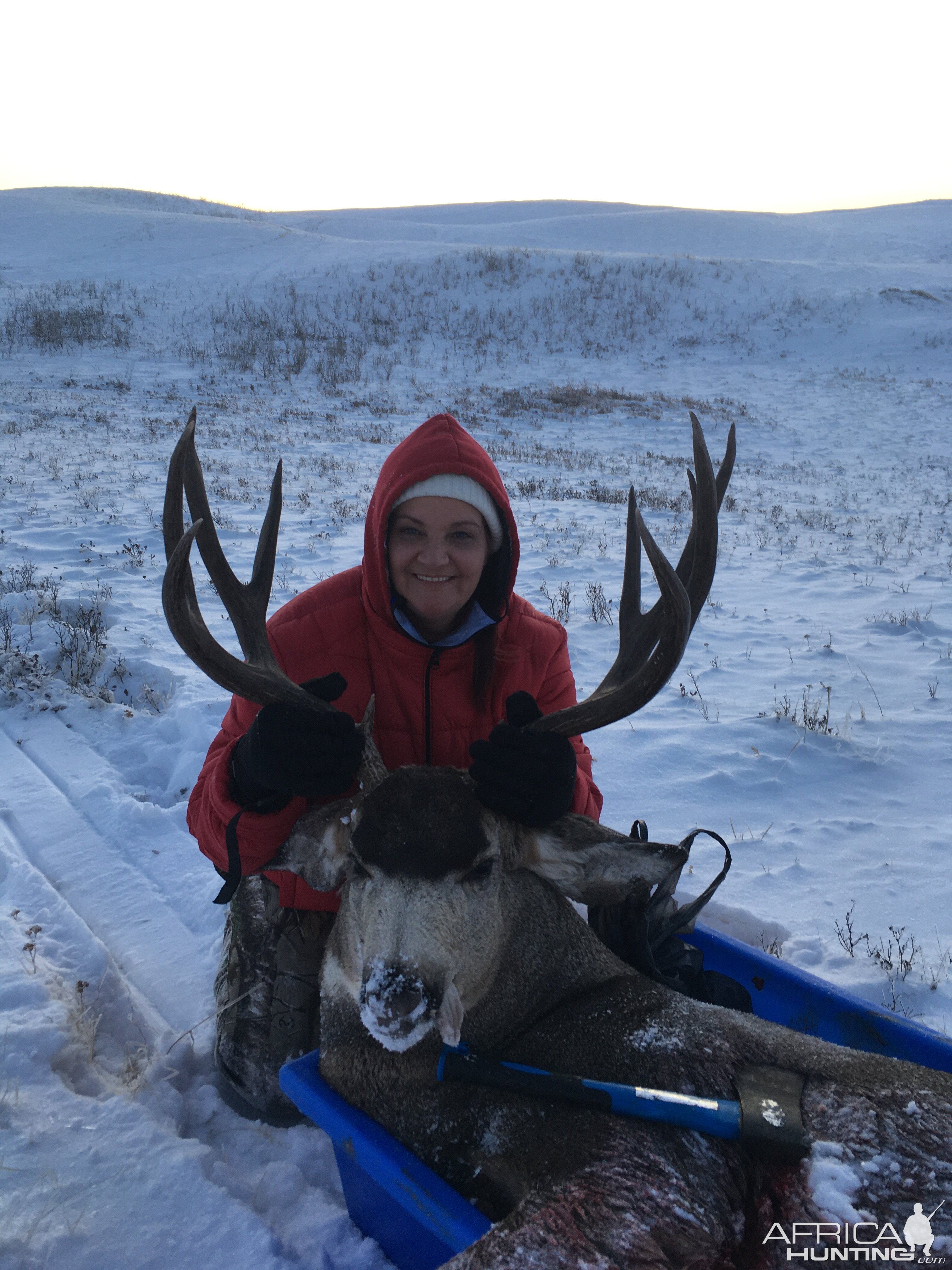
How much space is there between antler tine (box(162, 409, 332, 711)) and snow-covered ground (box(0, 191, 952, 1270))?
1431 mm

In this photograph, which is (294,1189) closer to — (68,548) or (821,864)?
(821,864)

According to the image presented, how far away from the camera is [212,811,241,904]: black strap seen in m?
2.68

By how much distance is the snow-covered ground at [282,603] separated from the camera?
269 centimetres

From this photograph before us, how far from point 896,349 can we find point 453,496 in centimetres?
2877

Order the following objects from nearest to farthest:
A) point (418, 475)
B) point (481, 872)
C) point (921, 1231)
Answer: point (921, 1231)
point (481, 872)
point (418, 475)

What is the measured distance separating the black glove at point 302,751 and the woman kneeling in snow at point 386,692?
0.6 inches

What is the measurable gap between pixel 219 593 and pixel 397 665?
2.55 feet

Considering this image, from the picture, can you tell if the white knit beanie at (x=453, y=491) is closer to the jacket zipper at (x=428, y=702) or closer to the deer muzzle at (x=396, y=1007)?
the jacket zipper at (x=428, y=702)

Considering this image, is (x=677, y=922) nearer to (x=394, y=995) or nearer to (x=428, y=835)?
(x=428, y=835)

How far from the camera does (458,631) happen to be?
10.4 ft

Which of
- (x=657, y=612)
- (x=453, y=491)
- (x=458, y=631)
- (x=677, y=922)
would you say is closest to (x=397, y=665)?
(x=458, y=631)

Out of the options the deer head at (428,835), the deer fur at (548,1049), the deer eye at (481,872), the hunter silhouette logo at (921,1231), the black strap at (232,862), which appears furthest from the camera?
the black strap at (232,862)

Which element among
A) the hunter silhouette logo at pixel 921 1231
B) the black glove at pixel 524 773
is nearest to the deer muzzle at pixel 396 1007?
the black glove at pixel 524 773

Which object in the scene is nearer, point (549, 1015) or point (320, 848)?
point (549, 1015)
